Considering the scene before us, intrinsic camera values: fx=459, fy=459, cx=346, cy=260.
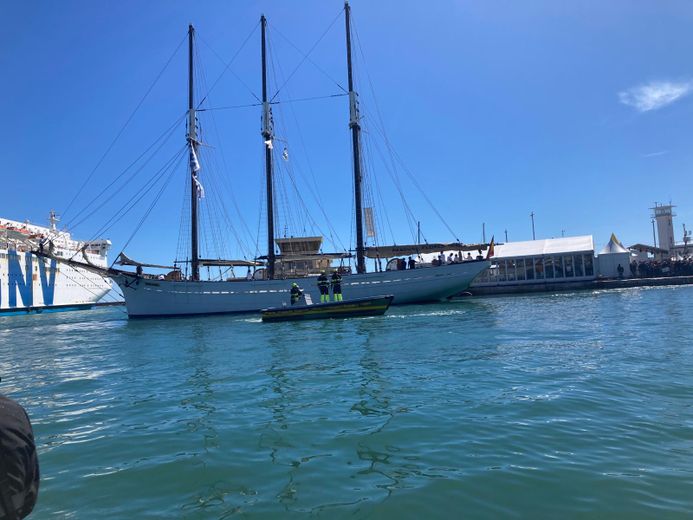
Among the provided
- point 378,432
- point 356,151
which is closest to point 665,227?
point 356,151

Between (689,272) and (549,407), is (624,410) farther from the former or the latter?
(689,272)

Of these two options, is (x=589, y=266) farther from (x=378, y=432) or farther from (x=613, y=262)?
(x=378, y=432)

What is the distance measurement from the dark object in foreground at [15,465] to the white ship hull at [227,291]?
3208 centimetres

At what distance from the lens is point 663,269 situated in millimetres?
49219

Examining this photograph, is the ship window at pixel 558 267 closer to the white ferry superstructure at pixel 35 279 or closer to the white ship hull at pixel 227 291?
the white ship hull at pixel 227 291

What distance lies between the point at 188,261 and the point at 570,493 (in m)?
34.6

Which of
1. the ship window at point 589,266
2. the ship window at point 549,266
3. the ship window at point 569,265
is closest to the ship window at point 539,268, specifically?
the ship window at point 549,266

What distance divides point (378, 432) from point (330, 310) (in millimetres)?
18009

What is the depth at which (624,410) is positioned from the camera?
6770 millimetres

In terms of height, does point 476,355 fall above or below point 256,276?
below

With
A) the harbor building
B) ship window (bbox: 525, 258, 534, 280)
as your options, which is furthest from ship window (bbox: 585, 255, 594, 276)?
ship window (bbox: 525, 258, 534, 280)

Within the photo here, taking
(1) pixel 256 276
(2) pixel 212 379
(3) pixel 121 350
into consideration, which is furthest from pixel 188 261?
(2) pixel 212 379

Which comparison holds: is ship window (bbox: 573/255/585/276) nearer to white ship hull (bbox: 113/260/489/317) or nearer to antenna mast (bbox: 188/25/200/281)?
white ship hull (bbox: 113/260/489/317)

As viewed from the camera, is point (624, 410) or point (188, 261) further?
point (188, 261)
